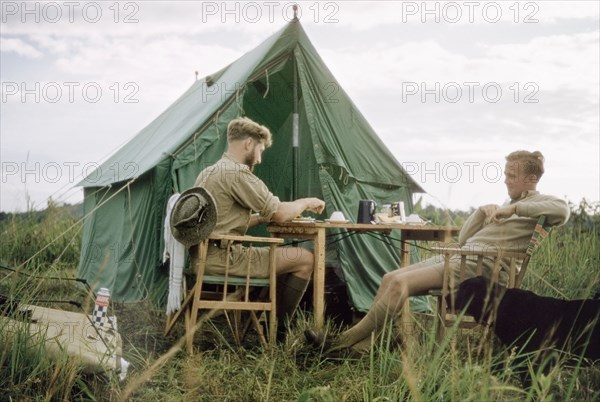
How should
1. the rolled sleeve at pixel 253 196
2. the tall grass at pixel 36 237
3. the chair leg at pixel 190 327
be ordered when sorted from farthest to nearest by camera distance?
the tall grass at pixel 36 237, the rolled sleeve at pixel 253 196, the chair leg at pixel 190 327

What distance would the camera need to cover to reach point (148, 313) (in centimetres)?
485

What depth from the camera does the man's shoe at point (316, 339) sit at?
3652mm

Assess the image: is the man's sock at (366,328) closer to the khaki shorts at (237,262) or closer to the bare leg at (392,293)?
the bare leg at (392,293)

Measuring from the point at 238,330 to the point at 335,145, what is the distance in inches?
70.8

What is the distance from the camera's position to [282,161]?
6016 millimetres

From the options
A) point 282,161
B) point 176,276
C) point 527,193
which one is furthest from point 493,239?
point 282,161

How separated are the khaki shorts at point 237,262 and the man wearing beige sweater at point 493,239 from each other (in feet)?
1.78

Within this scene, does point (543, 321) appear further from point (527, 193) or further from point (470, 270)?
point (527, 193)

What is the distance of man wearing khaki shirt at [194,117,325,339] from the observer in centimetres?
400

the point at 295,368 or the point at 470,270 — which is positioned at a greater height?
the point at 470,270

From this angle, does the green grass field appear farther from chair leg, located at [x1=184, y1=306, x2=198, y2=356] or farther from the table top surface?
the table top surface

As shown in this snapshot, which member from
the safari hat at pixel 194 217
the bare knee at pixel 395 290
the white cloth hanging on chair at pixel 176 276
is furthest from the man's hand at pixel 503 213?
the white cloth hanging on chair at pixel 176 276

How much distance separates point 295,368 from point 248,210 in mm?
1208

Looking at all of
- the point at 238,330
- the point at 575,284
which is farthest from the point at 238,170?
the point at 575,284
